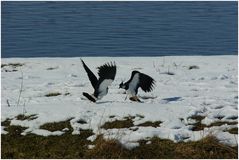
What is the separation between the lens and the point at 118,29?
23094mm

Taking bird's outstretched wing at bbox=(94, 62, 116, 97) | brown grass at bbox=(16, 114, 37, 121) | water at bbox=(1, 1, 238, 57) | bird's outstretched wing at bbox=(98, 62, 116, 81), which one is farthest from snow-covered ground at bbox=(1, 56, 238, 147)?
water at bbox=(1, 1, 238, 57)

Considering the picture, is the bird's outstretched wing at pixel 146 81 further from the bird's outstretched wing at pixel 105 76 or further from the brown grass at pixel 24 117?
the brown grass at pixel 24 117

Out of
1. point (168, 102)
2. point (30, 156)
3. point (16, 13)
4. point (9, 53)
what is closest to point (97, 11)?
point (16, 13)

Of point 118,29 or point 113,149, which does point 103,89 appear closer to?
point 113,149

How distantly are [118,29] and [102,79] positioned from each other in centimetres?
1517

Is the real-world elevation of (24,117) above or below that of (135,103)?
below

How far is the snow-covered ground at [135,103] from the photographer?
6977 millimetres

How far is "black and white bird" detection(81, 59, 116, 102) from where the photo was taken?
795cm

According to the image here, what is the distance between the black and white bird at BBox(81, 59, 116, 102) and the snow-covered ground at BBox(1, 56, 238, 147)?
0.16 m

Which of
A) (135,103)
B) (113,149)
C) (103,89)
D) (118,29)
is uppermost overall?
(118,29)

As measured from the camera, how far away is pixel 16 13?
28172mm

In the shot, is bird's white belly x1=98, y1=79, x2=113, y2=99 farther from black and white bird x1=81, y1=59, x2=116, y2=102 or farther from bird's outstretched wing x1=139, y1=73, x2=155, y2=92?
bird's outstretched wing x1=139, y1=73, x2=155, y2=92

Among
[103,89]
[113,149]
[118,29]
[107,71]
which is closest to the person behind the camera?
[113,149]

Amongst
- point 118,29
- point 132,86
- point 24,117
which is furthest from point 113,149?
point 118,29
